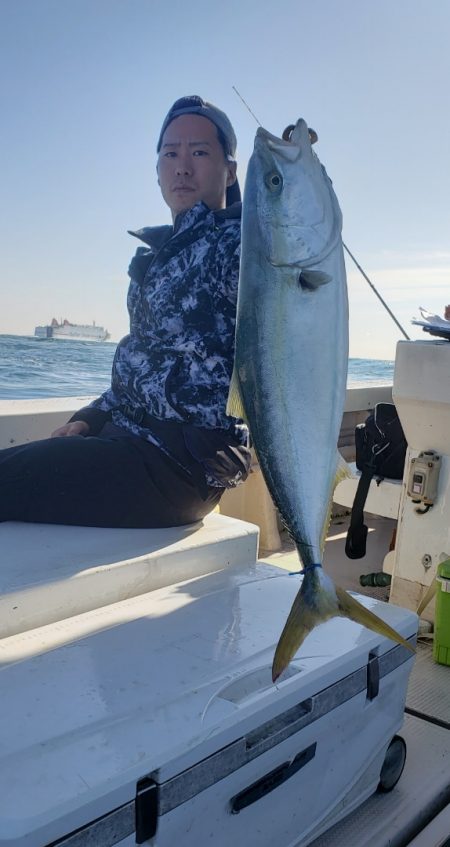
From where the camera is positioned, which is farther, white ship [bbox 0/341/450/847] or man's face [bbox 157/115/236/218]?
man's face [bbox 157/115/236/218]

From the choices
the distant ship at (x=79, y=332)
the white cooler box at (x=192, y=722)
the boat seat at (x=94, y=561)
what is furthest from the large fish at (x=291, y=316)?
the distant ship at (x=79, y=332)

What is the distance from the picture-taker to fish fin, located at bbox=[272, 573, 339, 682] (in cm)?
135

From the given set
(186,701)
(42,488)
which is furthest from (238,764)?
(42,488)

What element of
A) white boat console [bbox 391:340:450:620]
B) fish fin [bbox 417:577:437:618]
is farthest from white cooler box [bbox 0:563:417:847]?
white boat console [bbox 391:340:450:620]

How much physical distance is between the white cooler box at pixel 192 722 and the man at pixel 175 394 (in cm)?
37

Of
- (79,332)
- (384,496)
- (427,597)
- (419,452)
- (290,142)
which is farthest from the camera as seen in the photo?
(79,332)

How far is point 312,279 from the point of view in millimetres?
1242

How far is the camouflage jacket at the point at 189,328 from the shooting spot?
2156 mm

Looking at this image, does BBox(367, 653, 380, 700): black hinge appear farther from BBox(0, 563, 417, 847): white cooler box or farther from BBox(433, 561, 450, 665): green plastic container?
BBox(433, 561, 450, 665): green plastic container

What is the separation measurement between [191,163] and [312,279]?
1.22 m

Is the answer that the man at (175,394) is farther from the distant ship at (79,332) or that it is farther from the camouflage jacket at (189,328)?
the distant ship at (79,332)

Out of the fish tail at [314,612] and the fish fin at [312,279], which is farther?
the fish tail at [314,612]

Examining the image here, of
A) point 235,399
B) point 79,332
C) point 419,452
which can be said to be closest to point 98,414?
point 235,399

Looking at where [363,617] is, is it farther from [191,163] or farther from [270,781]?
[191,163]
